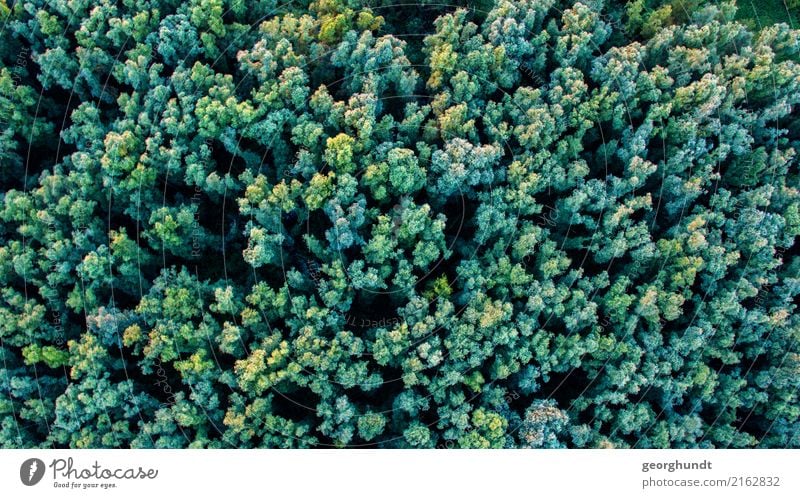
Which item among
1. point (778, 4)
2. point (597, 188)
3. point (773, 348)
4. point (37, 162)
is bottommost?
point (773, 348)

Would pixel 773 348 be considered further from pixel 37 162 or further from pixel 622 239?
pixel 37 162

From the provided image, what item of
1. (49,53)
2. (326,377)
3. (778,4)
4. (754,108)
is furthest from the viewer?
(778,4)

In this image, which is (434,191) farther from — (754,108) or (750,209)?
(754,108)

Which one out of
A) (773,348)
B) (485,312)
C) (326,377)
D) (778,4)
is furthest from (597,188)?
(778,4)

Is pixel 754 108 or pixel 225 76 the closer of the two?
pixel 225 76

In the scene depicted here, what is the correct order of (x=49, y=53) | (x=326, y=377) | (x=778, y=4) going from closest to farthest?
(x=326, y=377)
(x=49, y=53)
(x=778, y=4)

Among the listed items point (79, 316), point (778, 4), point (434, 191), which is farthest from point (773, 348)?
point (79, 316)

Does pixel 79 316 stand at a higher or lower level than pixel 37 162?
lower
